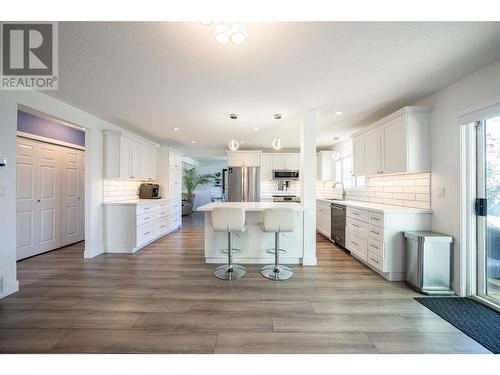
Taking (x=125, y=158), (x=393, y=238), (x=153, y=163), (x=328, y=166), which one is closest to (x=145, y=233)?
(x=125, y=158)

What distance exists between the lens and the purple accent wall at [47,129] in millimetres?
3723

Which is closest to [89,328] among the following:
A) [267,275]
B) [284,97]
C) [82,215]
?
[267,275]

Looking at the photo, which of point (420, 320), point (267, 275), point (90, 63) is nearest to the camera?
point (420, 320)

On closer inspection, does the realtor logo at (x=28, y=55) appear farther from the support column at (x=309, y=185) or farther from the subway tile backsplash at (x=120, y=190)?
the support column at (x=309, y=185)

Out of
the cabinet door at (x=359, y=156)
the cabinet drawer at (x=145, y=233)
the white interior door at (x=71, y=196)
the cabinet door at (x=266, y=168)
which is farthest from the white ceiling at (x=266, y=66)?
the cabinet door at (x=266, y=168)

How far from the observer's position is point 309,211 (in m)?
3.52

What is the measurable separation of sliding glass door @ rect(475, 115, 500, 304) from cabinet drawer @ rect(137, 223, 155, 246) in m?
5.14

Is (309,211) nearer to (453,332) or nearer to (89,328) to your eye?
(453,332)

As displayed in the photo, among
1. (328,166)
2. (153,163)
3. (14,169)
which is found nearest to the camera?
(14,169)

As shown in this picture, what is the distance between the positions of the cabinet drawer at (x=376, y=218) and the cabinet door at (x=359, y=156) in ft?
3.47

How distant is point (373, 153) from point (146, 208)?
14.9ft

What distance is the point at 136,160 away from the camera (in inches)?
190

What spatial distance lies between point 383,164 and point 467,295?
1.92m

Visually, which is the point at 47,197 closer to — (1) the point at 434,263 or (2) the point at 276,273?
(2) the point at 276,273
